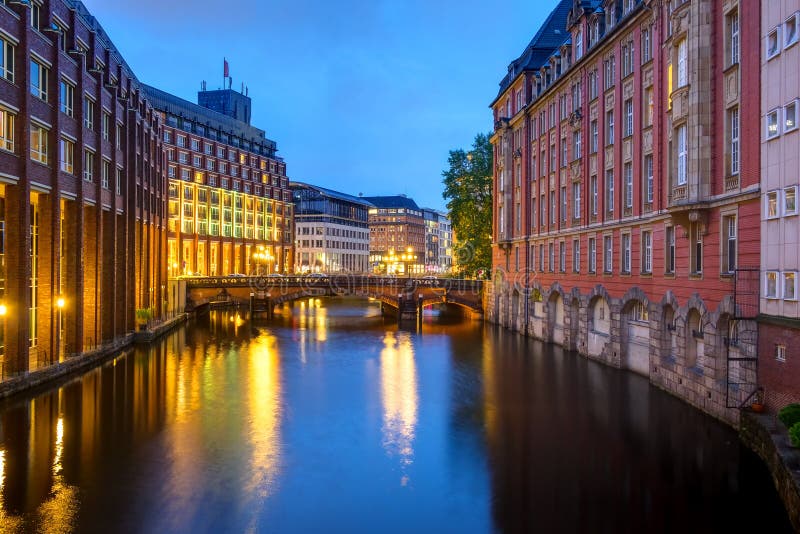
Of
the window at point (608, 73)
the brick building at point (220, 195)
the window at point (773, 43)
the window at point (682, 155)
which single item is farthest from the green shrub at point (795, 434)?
the brick building at point (220, 195)

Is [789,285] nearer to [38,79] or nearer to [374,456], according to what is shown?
[374,456]

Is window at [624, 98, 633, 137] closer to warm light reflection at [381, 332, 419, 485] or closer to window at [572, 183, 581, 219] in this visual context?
window at [572, 183, 581, 219]

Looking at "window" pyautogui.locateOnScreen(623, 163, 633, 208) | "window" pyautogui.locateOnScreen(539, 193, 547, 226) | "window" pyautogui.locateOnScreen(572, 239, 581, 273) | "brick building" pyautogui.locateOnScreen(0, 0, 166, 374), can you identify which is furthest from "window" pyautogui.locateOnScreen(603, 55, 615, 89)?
"brick building" pyautogui.locateOnScreen(0, 0, 166, 374)

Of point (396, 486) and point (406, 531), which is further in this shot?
point (396, 486)

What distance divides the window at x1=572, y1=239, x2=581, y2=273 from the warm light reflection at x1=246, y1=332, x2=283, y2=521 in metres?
22.5

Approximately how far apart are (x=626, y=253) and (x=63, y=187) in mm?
33821

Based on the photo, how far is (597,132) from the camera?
43719 mm

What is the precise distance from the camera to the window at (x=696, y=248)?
97.9 ft

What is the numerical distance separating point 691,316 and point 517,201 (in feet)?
113

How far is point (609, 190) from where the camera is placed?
42.6 m

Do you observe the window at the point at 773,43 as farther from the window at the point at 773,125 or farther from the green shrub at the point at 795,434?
the green shrub at the point at 795,434

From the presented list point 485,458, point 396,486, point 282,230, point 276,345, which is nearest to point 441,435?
point 485,458

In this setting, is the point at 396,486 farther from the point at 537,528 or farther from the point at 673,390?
the point at 673,390

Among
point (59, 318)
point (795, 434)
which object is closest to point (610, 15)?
point (795, 434)
